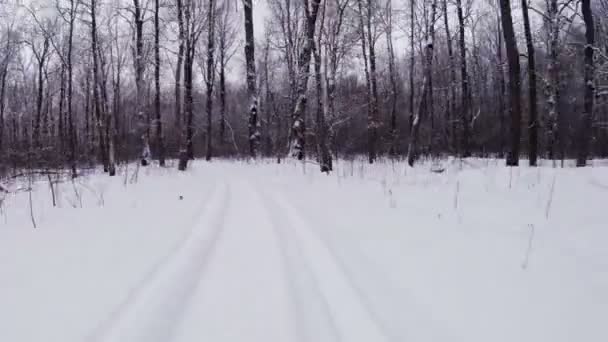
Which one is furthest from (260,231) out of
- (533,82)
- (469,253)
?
(533,82)

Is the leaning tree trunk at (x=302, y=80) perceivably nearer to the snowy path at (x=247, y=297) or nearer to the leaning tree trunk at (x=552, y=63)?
the snowy path at (x=247, y=297)

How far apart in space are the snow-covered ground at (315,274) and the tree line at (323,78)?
21.9 feet

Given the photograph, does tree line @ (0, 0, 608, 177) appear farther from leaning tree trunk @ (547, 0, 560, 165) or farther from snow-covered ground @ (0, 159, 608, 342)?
snow-covered ground @ (0, 159, 608, 342)

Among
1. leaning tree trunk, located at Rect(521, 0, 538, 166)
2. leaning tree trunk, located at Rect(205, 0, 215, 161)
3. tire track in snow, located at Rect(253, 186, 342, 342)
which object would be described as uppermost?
leaning tree trunk, located at Rect(205, 0, 215, 161)

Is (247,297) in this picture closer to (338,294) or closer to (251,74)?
(338,294)

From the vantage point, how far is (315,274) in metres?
2.78

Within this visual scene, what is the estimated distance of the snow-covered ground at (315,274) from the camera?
6.30ft

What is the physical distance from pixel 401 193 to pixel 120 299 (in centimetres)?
544

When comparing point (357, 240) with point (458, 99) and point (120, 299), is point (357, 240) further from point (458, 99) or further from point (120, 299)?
point (458, 99)

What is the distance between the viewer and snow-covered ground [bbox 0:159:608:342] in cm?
192

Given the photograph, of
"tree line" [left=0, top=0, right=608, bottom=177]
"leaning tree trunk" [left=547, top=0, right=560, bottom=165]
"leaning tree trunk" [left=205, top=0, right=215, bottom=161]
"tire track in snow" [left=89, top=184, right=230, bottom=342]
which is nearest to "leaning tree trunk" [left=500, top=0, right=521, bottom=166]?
"tree line" [left=0, top=0, right=608, bottom=177]

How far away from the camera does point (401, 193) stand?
6574 mm

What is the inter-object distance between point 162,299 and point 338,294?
1262 millimetres

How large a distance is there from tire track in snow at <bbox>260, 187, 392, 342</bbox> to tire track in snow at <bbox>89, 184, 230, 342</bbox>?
987mm
